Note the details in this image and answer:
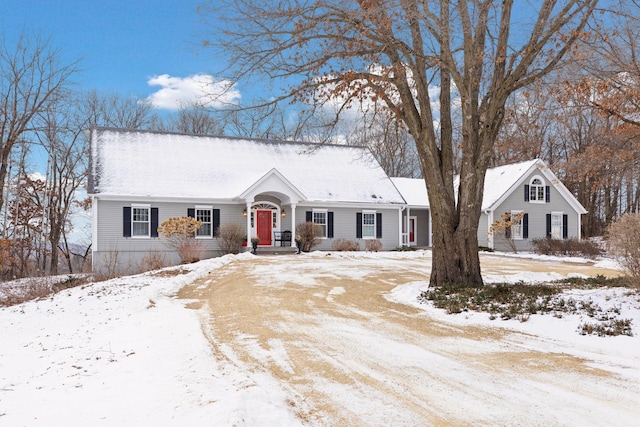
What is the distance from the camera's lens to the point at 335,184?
27.0 m

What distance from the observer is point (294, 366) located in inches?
209

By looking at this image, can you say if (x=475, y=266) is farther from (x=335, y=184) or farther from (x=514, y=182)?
(x=514, y=182)

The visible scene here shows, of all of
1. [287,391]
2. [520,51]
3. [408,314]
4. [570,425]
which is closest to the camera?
[570,425]

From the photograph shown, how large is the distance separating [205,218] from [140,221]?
9.61ft

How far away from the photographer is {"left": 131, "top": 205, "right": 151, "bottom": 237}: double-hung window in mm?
22391

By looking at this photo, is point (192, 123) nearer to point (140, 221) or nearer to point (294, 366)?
point (140, 221)

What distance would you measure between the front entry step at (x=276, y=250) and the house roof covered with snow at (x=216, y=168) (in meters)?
2.74

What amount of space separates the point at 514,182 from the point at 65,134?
27.3 meters

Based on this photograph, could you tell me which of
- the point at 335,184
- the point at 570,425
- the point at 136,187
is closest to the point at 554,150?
the point at 335,184

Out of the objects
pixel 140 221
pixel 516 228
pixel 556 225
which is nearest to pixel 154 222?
pixel 140 221

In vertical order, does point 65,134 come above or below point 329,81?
above

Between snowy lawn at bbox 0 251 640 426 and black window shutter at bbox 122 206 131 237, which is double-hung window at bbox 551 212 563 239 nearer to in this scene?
snowy lawn at bbox 0 251 640 426

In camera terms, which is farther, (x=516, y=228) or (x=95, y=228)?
(x=516, y=228)

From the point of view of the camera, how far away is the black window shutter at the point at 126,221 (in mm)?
22078
